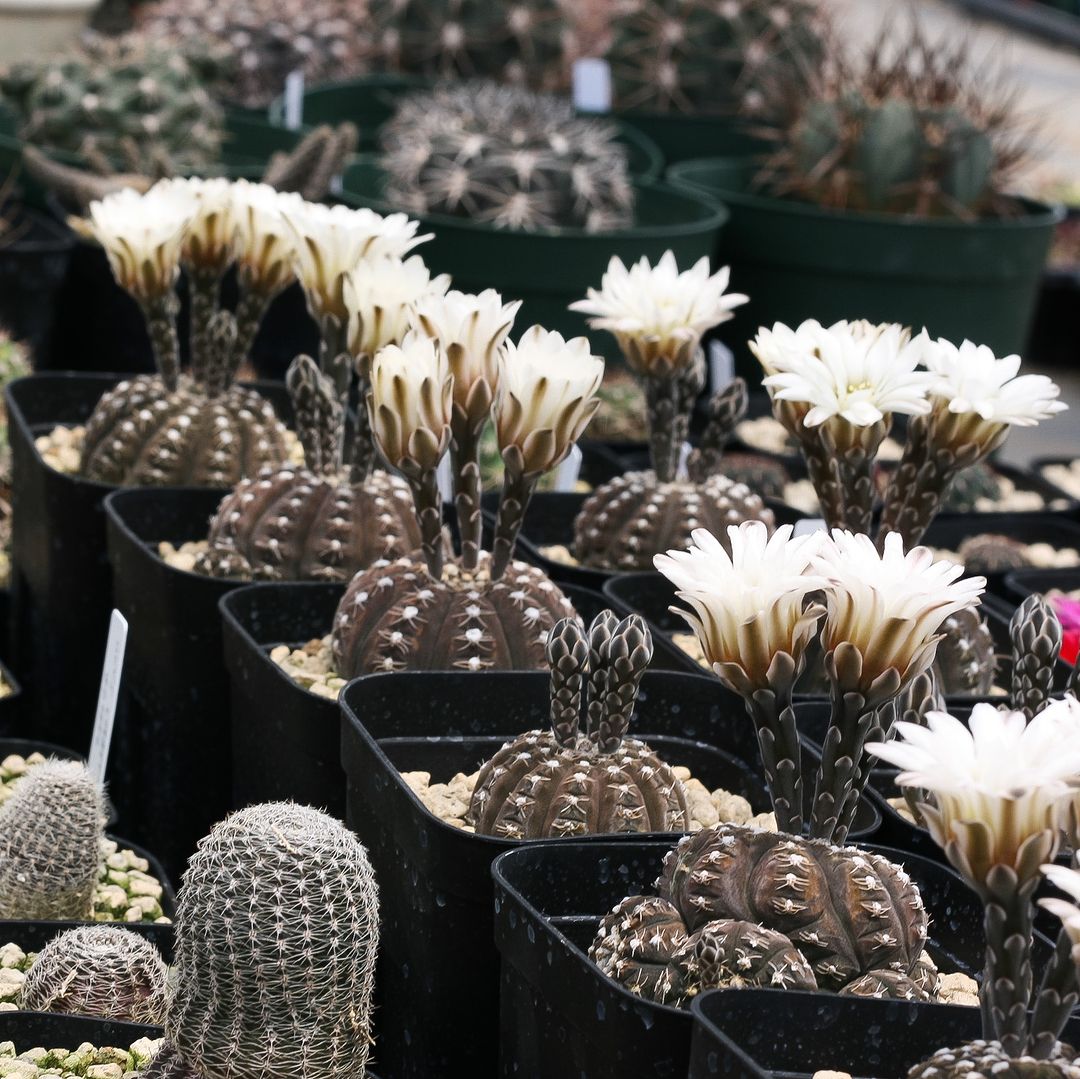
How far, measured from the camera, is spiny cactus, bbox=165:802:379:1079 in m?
1.52

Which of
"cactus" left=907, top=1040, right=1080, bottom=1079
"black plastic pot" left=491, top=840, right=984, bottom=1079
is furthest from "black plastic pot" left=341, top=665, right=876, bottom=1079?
"cactus" left=907, top=1040, right=1080, bottom=1079

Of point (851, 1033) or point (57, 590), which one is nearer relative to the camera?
point (851, 1033)

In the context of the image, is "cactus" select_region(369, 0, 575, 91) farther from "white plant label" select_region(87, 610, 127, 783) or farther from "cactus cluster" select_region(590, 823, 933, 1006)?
"cactus cluster" select_region(590, 823, 933, 1006)

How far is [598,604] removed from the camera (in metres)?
2.52

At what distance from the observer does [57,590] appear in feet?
9.47

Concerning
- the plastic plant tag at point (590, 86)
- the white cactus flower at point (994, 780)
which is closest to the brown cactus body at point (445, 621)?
the white cactus flower at point (994, 780)

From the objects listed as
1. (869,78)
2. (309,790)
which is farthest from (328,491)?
(869,78)

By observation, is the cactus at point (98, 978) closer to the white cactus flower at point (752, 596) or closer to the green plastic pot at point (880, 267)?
the white cactus flower at point (752, 596)

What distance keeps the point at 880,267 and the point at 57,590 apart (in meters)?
2.28

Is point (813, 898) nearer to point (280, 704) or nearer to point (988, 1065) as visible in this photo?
point (988, 1065)

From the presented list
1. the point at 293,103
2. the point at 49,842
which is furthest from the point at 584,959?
the point at 293,103

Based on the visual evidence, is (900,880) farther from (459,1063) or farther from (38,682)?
(38,682)

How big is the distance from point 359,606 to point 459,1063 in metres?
0.64

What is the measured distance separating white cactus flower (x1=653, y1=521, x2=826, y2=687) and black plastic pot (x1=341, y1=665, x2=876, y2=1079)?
0.26 meters
